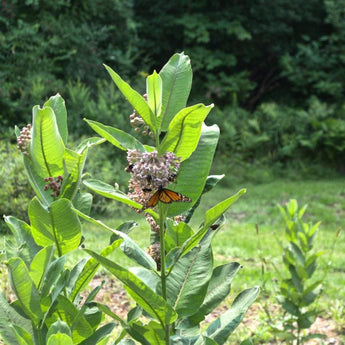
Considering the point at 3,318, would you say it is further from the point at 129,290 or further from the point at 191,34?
the point at 191,34

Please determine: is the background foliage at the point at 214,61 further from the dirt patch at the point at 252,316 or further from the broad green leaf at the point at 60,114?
the broad green leaf at the point at 60,114

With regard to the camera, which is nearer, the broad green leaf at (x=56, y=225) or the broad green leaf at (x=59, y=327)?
the broad green leaf at (x=59, y=327)

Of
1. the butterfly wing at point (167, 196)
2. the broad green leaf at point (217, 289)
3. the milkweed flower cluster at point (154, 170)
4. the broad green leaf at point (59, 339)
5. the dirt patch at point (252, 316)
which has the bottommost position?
the dirt patch at point (252, 316)

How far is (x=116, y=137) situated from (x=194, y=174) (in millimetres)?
246

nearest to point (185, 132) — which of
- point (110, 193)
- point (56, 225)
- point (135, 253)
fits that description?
point (110, 193)

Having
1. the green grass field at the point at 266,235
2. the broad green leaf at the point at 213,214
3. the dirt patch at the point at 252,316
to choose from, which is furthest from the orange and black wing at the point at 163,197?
the dirt patch at the point at 252,316

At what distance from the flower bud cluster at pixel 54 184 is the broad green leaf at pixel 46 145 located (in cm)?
3

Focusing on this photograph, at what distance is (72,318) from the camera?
68.2 inches

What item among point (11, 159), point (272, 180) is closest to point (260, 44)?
point (272, 180)

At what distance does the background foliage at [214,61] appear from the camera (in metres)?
11.3

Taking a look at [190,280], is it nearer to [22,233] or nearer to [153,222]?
[153,222]

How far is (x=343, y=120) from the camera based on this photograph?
516 inches

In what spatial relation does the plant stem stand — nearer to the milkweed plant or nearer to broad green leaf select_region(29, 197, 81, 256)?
the milkweed plant

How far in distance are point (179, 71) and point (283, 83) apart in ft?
48.8
